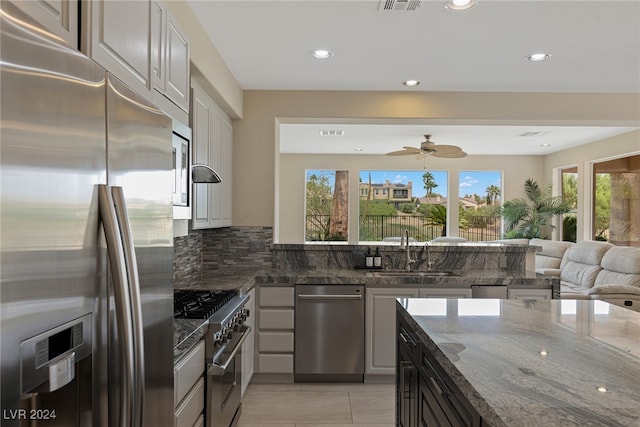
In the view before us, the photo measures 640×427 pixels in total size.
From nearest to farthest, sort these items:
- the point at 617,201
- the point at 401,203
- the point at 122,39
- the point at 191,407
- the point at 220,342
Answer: the point at 122,39 → the point at 191,407 → the point at 220,342 → the point at 617,201 → the point at 401,203

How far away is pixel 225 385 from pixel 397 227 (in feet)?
25.6

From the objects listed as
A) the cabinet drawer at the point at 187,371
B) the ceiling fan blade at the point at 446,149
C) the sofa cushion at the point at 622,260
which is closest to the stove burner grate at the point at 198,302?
the cabinet drawer at the point at 187,371

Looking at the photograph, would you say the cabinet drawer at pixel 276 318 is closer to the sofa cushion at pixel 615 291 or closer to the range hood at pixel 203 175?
the range hood at pixel 203 175

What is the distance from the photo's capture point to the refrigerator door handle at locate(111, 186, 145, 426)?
0.93 m

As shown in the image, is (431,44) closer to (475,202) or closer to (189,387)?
(189,387)

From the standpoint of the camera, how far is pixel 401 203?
966 centimetres

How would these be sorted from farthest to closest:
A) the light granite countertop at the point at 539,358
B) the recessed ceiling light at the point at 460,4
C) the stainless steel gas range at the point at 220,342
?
the recessed ceiling light at the point at 460,4 → the stainless steel gas range at the point at 220,342 → the light granite countertop at the point at 539,358

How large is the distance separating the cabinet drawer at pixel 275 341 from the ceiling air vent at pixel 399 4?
255cm

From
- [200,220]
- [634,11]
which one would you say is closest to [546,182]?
[634,11]

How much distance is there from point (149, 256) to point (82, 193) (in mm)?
330

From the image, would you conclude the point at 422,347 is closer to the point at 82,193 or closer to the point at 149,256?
Result: the point at 149,256

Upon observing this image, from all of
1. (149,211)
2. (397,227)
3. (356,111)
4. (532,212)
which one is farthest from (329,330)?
(532,212)

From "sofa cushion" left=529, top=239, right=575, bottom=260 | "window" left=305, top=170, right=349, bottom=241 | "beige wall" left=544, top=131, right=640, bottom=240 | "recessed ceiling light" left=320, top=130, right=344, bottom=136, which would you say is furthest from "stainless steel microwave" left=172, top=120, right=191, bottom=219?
"window" left=305, top=170, right=349, bottom=241

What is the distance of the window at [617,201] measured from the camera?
6207 millimetres
